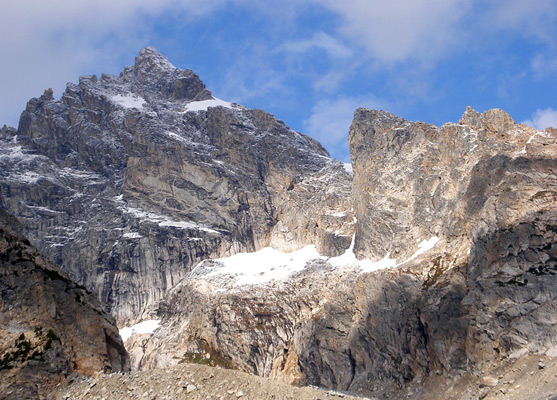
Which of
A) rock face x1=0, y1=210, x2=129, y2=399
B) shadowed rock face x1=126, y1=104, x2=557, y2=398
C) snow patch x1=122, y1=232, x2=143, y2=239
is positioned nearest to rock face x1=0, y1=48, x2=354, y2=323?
snow patch x1=122, y1=232, x2=143, y2=239

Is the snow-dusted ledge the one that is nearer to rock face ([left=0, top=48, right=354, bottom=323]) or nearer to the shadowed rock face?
the shadowed rock face

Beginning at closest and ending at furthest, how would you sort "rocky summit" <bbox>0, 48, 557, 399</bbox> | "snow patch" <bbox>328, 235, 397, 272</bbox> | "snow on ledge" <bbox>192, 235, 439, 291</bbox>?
"rocky summit" <bbox>0, 48, 557, 399</bbox> → "snow patch" <bbox>328, 235, 397, 272</bbox> → "snow on ledge" <bbox>192, 235, 439, 291</bbox>

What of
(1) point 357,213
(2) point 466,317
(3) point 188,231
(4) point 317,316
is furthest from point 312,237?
(2) point 466,317

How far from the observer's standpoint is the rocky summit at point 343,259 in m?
93.6

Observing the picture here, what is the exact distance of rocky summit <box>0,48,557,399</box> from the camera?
307 feet

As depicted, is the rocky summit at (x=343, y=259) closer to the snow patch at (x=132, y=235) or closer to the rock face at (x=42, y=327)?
the snow patch at (x=132, y=235)

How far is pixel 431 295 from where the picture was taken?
350 feet

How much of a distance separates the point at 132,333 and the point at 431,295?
270 feet

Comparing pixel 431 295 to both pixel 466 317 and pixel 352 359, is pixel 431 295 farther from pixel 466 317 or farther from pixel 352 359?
pixel 352 359

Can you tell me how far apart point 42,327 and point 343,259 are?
109252mm

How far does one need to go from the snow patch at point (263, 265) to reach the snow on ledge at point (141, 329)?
18992mm

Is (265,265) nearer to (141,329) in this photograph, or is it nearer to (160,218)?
(160,218)

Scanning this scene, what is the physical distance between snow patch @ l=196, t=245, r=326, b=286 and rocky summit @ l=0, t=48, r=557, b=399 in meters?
0.79

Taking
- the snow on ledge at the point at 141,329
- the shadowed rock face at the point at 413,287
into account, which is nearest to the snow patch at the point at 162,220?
the shadowed rock face at the point at 413,287
